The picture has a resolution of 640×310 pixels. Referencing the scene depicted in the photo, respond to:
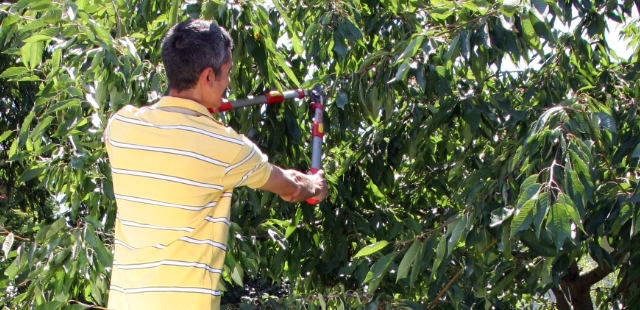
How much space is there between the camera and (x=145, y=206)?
63.8 inches

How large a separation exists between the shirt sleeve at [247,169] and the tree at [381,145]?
563 mm

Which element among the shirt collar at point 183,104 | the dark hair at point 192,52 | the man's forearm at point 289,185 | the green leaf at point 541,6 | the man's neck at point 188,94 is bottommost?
the man's forearm at point 289,185

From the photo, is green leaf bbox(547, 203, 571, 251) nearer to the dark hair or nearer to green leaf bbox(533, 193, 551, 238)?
green leaf bbox(533, 193, 551, 238)

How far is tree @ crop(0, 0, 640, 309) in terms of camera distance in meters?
2.01

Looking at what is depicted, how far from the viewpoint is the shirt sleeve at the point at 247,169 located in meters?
1.66

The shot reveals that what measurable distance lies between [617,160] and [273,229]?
4.45 ft

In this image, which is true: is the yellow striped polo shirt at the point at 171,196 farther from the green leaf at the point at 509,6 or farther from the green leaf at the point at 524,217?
the green leaf at the point at 509,6

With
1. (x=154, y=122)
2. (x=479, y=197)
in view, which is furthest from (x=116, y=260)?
(x=479, y=197)

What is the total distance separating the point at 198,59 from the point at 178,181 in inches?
12.2

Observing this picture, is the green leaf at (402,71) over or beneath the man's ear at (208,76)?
over

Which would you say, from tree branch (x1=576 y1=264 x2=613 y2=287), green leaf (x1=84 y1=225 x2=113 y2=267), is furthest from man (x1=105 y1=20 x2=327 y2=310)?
tree branch (x1=576 y1=264 x2=613 y2=287)

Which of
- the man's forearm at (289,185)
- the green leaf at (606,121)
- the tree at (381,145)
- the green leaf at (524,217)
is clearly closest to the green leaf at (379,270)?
the tree at (381,145)

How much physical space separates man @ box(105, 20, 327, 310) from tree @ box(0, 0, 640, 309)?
0.42 m

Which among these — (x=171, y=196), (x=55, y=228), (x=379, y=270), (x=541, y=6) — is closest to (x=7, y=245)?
(x=55, y=228)
